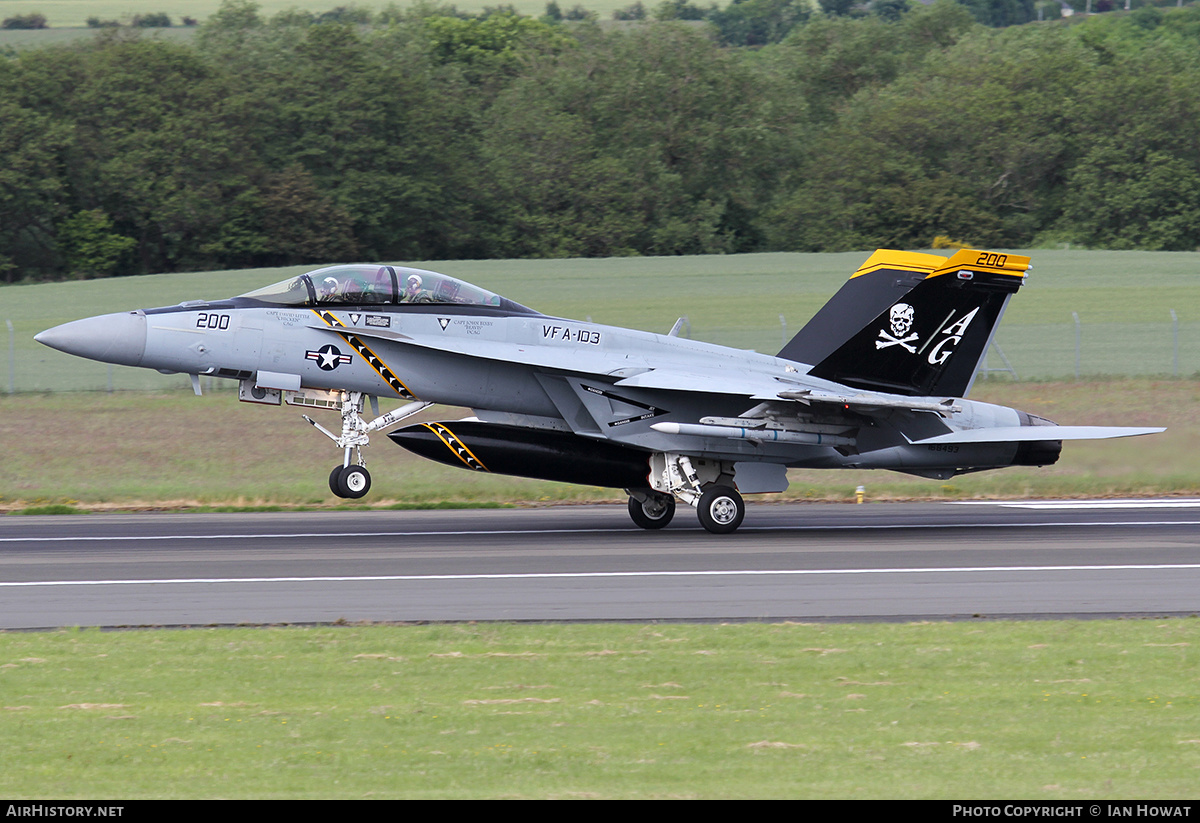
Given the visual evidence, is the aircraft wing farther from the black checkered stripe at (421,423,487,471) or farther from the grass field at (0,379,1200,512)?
the grass field at (0,379,1200,512)

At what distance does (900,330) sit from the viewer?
17.6 m

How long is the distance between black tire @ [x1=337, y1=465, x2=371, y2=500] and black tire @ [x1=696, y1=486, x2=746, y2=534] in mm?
4299

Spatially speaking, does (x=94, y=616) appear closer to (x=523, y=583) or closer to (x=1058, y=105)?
(x=523, y=583)

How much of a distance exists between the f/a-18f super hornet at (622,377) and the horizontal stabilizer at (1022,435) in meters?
0.03

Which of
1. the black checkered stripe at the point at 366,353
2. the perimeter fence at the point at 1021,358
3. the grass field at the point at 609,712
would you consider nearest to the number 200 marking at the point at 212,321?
the black checkered stripe at the point at 366,353

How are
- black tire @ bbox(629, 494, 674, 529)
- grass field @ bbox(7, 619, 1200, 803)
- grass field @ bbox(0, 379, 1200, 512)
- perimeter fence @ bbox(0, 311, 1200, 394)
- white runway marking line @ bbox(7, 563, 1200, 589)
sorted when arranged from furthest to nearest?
1. perimeter fence @ bbox(0, 311, 1200, 394)
2. grass field @ bbox(0, 379, 1200, 512)
3. black tire @ bbox(629, 494, 674, 529)
4. white runway marking line @ bbox(7, 563, 1200, 589)
5. grass field @ bbox(7, 619, 1200, 803)

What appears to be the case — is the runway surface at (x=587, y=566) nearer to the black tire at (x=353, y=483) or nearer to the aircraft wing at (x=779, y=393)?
the black tire at (x=353, y=483)

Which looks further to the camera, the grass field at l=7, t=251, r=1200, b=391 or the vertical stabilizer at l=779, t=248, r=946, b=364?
the grass field at l=7, t=251, r=1200, b=391

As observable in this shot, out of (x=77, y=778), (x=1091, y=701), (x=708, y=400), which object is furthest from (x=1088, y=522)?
(x=77, y=778)

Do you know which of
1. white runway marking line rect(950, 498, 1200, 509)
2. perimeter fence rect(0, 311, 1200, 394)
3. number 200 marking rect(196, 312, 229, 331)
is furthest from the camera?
perimeter fence rect(0, 311, 1200, 394)

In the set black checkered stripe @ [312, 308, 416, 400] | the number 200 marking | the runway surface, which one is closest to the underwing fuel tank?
black checkered stripe @ [312, 308, 416, 400]

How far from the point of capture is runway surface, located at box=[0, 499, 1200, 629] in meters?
11.3

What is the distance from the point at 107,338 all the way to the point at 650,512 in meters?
7.31

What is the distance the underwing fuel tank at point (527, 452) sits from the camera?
16172mm
